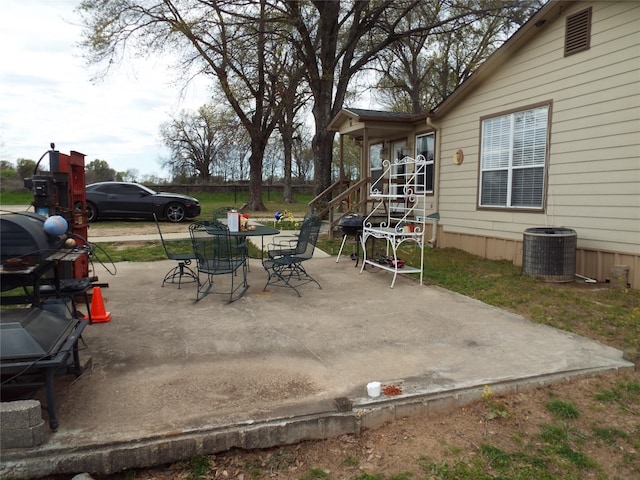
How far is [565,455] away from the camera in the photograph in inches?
89.3

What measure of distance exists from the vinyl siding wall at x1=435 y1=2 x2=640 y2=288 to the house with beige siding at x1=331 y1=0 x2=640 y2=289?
0.01 meters

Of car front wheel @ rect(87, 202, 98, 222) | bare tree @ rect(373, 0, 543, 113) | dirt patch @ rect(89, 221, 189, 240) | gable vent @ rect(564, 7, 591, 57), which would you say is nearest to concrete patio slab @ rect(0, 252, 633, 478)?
gable vent @ rect(564, 7, 591, 57)

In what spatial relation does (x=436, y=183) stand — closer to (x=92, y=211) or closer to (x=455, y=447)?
(x=455, y=447)

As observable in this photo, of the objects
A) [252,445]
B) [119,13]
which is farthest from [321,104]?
[252,445]

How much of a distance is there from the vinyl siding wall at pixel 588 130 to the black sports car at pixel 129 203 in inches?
370

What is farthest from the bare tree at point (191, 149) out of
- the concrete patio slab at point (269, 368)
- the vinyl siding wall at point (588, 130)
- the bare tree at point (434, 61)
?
the concrete patio slab at point (269, 368)

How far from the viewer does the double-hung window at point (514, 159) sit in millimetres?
6801

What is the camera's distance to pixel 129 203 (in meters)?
13.0

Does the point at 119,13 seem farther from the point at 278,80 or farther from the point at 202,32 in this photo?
the point at 278,80

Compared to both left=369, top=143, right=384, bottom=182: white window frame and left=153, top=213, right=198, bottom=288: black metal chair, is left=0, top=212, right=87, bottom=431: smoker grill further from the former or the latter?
left=369, top=143, right=384, bottom=182: white window frame

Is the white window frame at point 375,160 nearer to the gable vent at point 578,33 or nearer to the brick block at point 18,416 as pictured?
the gable vent at point 578,33

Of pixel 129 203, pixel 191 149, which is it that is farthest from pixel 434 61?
pixel 191 149

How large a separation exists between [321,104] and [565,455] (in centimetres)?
1299

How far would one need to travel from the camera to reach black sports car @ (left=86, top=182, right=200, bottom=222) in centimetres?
1295
